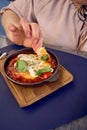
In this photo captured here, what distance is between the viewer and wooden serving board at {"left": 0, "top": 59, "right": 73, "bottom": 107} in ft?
2.12

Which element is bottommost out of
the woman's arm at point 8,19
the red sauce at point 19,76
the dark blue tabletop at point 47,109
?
the dark blue tabletop at point 47,109

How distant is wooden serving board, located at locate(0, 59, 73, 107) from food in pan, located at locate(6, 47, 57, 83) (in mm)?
26

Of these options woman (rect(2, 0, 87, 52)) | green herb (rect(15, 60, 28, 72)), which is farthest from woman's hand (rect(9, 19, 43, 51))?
green herb (rect(15, 60, 28, 72))

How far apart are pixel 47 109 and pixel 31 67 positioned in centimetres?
13

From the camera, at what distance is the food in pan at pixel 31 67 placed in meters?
0.67

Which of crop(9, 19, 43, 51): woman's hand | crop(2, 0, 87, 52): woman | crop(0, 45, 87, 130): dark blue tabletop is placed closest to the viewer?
crop(0, 45, 87, 130): dark blue tabletop

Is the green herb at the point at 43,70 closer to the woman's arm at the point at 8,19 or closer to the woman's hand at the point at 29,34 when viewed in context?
the woman's hand at the point at 29,34

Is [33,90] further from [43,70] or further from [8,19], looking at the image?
[8,19]

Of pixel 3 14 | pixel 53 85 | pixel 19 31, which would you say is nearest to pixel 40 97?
pixel 53 85

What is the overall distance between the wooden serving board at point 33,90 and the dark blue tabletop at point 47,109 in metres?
0.01

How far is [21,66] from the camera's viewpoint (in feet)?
2.24

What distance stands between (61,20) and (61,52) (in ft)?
0.57

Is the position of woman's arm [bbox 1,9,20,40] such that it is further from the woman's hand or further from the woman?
the woman's hand

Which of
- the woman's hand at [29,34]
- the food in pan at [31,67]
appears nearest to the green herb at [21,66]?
the food in pan at [31,67]
